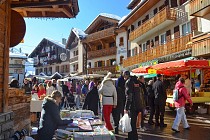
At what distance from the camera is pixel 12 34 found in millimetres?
6148

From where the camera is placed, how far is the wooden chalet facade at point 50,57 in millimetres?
57094

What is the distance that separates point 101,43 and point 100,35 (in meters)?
2.56

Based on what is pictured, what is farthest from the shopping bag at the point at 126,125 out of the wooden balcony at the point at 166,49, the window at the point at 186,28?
the window at the point at 186,28

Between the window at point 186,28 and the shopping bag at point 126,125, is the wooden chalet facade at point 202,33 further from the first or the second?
the shopping bag at point 126,125

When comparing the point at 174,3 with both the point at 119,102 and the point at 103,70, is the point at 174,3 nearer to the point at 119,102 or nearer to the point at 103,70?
the point at 119,102

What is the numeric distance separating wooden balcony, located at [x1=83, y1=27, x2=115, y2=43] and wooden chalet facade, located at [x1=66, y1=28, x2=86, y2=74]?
236 cm

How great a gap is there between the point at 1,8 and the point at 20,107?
8.63 feet

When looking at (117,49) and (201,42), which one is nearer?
(201,42)

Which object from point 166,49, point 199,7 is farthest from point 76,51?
point 199,7

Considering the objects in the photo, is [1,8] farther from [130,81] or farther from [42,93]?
[42,93]

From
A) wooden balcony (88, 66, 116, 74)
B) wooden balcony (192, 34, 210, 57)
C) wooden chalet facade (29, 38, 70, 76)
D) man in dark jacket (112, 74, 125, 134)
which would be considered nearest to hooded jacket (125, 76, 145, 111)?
man in dark jacket (112, 74, 125, 134)

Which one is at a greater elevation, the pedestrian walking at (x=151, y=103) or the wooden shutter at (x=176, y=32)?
the wooden shutter at (x=176, y=32)

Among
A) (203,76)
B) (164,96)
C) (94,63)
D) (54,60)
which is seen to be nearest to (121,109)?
(164,96)

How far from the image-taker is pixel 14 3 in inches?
230
